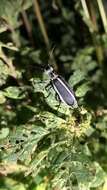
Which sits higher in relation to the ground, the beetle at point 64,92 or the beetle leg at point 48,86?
the beetle leg at point 48,86

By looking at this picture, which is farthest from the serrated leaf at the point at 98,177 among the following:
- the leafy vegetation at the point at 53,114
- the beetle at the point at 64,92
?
the beetle at the point at 64,92

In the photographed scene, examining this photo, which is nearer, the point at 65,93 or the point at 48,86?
the point at 65,93

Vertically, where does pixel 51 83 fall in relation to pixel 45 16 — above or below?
below

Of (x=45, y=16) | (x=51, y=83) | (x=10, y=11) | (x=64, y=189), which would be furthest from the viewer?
(x=45, y=16)

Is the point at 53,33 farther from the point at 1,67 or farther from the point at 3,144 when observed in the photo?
the point at 3,144

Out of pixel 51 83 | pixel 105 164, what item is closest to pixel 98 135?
pixel 105 164

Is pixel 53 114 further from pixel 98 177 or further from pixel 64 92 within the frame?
pixel 98 177

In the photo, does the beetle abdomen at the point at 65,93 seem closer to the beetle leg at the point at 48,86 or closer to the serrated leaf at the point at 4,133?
the beetle leg at the point at 48,86

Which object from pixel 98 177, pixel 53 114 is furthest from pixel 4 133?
pixel 98 177

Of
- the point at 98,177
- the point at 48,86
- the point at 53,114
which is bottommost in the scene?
the point at 98,177
